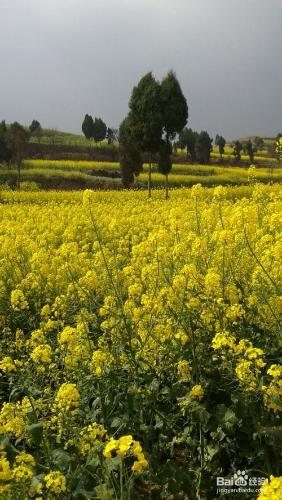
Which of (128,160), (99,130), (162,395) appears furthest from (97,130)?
(162,395)

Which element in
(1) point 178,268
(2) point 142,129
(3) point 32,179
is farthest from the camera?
(3) point 32,179

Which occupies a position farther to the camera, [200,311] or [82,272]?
[82,272]

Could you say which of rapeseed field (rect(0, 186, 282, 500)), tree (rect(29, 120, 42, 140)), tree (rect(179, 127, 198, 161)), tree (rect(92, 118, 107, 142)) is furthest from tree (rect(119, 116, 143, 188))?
tree (rect(92, 118, 107, 142))

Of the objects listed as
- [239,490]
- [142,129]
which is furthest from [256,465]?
[142,129]

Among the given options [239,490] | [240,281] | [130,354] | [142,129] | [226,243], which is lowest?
[239,490]

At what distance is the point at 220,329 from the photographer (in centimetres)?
341

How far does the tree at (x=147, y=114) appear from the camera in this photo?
69.8ft

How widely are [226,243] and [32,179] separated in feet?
105

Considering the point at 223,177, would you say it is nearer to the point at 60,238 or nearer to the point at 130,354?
the point at 60,238

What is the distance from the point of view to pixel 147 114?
837 inches

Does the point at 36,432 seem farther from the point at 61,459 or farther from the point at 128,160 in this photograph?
the point at 128,160

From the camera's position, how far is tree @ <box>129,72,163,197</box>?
21266 millimetres

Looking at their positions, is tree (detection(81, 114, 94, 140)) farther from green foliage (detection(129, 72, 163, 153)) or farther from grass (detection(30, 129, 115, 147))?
green foliage (detection(129, 72, 163, 153))

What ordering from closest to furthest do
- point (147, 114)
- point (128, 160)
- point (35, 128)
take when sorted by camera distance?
point (147, 114) < point (128, 160) < point (35, 128)
